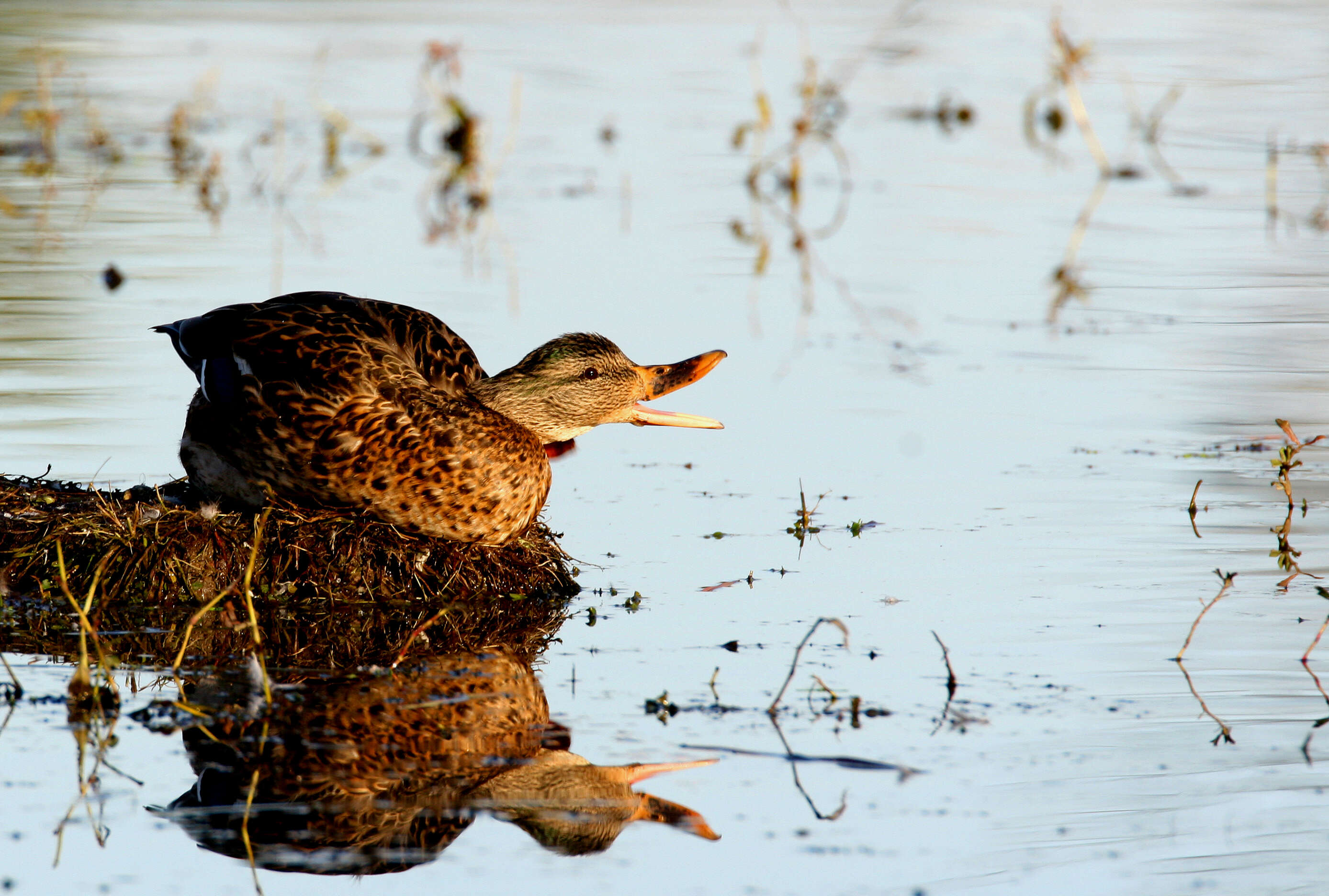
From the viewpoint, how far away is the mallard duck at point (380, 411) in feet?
19.3

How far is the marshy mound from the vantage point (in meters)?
5.39

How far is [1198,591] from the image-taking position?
19.3 ft

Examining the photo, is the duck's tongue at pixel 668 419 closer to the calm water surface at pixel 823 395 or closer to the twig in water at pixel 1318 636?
the calm water surface at pixel 823 395

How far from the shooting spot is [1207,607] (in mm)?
5465

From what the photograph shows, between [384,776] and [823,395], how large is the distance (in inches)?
184

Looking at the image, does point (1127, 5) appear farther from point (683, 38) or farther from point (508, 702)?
point (508, 702)

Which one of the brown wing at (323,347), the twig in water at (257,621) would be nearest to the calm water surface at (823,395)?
the twig in water at (257,621)

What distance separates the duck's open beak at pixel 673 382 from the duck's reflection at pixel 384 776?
1.79 metres

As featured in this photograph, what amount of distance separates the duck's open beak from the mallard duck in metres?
0.03

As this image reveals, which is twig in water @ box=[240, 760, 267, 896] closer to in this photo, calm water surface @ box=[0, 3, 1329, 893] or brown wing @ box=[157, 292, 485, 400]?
calm water surface @ box=[0, 3, 1329, 893]

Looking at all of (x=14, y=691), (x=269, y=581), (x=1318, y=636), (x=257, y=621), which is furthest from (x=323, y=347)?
(x=1318, y=636)

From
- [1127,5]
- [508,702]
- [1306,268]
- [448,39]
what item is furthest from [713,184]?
[1127,5]

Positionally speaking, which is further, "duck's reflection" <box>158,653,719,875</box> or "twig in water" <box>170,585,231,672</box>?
"twig in water" <box>170,585,231,672</box>

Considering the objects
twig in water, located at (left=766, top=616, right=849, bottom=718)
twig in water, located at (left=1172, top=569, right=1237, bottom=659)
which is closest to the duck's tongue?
twig in water, located at (left=766, top=616, right=849, bottom=718)
